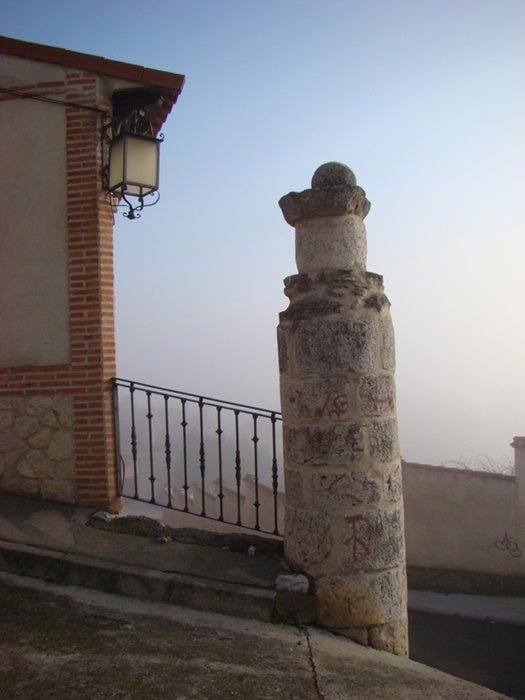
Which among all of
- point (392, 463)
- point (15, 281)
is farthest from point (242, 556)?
point (15, 281)

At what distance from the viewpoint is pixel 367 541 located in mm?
3805

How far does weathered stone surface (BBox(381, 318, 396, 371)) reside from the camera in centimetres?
401

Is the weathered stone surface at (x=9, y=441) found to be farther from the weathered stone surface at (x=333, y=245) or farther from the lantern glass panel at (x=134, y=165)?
the weathered stone surface at (x=333, y=245)

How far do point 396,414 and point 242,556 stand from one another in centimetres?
152

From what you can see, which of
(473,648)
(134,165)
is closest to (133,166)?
(134,165)

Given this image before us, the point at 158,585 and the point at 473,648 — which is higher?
the point at 158,585

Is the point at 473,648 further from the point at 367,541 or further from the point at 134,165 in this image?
the point at 134,165

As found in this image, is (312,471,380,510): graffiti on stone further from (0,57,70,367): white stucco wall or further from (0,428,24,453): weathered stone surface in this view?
(0,428,24,453): weathered stone surface

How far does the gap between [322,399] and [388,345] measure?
60 centimetres

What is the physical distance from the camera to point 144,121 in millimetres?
5504

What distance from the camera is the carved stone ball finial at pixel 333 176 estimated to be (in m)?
4.07

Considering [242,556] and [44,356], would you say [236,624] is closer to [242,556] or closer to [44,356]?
[242,556]

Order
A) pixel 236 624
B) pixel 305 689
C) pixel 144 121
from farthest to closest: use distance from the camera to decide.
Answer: pixel 144 121 < pixel 236 624 < pixel 305 689

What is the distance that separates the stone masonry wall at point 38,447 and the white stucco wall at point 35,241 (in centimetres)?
37
